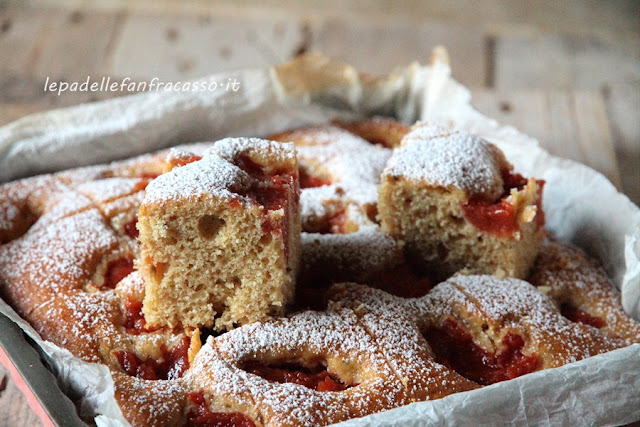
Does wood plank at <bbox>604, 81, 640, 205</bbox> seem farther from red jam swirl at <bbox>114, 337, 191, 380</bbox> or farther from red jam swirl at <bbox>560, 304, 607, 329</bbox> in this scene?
red jam swirl at <bbox>114, 337, 191, 380</bbox>

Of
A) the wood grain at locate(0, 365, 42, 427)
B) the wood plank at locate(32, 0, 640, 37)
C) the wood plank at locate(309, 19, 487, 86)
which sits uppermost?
the wood plank at locate(32, 0, 640, 37)

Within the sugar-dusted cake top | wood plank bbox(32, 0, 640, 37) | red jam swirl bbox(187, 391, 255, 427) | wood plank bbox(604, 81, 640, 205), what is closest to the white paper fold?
red jam swirl bbox(187, 391, 255, 427)

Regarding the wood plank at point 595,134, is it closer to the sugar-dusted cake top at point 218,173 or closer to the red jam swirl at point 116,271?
the sugar-dusted cake top at point 218,173

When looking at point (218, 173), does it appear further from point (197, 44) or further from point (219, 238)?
point (197, 44)

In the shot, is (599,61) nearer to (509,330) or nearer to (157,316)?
(509,330)

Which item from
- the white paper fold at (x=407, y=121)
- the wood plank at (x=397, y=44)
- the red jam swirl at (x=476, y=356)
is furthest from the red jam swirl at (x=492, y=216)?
the wood plank at (x=397, y=44)

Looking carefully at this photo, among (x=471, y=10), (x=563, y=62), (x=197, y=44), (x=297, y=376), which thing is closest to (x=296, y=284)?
(x=297, y=376)
